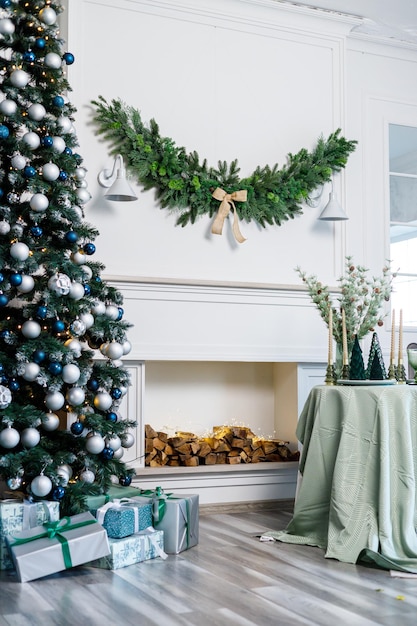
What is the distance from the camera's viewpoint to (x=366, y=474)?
3.21 meters

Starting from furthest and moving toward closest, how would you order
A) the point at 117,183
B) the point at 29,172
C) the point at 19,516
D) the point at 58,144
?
1. the point at 117,183
2. the point at 58,144
3. the point at 29,172
4. the point at 19,516

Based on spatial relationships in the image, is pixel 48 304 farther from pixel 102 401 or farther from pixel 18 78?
pixel 18 78

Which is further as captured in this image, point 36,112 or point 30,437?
point 36,112

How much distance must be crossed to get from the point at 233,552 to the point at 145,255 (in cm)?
171

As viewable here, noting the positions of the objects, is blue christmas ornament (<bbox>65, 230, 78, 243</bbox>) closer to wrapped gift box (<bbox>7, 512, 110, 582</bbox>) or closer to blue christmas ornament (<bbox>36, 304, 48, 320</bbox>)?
blue christmas ornament (<bbox>36, 304, 48, 320</bbox>)

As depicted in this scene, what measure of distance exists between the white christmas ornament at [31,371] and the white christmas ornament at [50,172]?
0.81m

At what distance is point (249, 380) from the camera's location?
484 centimetres

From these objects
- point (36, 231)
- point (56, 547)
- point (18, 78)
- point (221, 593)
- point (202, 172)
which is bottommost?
point (221, 593)

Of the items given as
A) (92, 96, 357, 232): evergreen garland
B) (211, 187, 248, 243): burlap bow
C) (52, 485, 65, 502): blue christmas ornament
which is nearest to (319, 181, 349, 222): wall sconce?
(92, 96, 357, 232): evergreen garland

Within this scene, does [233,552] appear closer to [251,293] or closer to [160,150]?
[251,293]

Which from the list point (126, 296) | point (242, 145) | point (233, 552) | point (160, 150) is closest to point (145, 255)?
point (126, 296)

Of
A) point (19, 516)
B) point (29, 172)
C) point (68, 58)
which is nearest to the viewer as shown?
point (19, 516)

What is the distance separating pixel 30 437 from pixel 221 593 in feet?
3.34

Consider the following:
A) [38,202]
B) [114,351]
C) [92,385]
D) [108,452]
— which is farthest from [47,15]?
[108,452]
